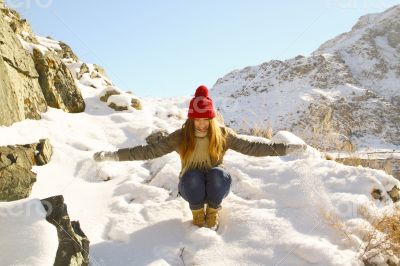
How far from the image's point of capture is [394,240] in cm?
259


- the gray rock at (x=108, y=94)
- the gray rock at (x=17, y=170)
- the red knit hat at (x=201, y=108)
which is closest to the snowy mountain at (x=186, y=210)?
the gray rock at (x=17, y=170)

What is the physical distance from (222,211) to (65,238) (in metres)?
1.47

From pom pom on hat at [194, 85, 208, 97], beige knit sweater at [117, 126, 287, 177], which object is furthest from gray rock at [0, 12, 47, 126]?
pom pom on hat at [194, 85, 208, 97]

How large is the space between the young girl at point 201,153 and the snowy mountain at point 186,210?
231 mm

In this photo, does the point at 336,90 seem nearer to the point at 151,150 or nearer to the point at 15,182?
the point at 151,150

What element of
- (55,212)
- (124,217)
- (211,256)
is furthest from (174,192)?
(55,212)

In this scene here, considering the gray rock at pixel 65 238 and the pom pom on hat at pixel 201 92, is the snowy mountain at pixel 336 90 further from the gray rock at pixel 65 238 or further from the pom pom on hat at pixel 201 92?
the gray rock at pixel 65 238

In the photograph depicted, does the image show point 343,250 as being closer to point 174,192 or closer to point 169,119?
point 174,192

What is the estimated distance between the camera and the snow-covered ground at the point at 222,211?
255 centimetres

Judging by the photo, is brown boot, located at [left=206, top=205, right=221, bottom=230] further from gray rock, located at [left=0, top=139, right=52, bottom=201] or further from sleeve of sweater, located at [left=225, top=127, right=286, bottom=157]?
gray rock, located at [left=0, top=139, right=52, bottom=201]

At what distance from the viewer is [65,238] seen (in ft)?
7.36

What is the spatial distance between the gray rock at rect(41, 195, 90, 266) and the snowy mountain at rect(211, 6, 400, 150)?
17.9 metres

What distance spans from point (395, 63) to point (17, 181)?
36860mm

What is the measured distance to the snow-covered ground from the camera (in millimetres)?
2553
